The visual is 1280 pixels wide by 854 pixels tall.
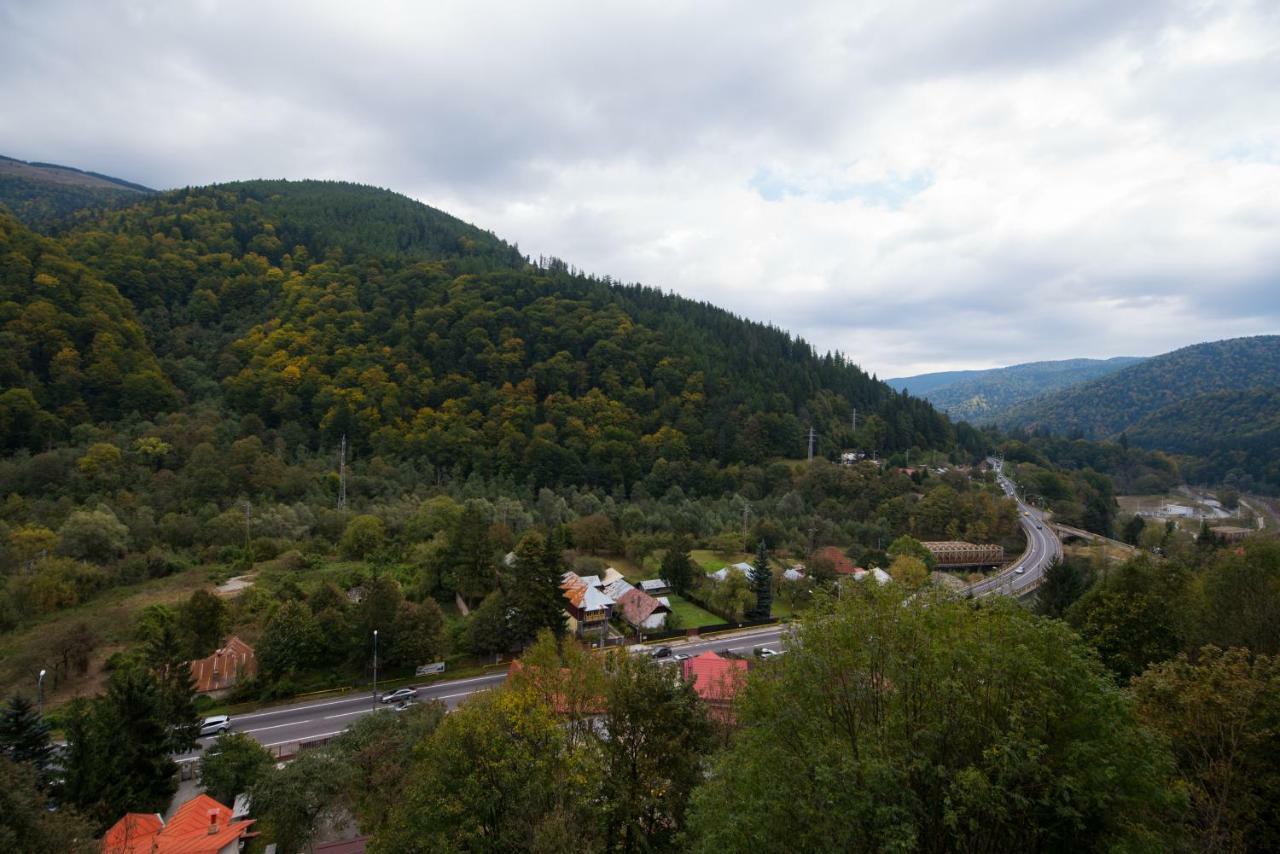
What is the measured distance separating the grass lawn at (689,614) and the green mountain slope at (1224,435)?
Result: 123628 millimetres

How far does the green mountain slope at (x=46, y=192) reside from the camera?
106 m

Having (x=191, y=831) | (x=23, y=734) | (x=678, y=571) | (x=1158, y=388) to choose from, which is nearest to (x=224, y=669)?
(x=23, y=734)

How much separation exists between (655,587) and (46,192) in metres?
166

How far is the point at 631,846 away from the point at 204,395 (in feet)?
202

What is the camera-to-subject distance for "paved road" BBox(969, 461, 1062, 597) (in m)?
43.4

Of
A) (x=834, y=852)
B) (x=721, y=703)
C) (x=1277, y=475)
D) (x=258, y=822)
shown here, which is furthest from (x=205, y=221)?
(x=1277, y=475)

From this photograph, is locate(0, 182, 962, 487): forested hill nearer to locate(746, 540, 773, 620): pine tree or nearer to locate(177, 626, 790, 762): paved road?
locate(746, 540, 773, 620): pine tree

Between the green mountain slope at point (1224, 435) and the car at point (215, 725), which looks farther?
the green mountain slope at point (1224, 435)

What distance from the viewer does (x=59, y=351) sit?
50375 mm

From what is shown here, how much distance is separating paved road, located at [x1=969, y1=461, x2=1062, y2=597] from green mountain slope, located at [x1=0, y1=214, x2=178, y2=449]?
67.7m

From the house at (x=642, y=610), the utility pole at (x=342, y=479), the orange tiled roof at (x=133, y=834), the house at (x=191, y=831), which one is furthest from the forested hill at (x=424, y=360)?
the orange tiled roof at (x=133, y=834)

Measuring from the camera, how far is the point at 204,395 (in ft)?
185

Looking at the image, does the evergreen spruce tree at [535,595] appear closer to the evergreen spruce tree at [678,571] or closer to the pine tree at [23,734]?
the evergreen spruce tree at [678,571]

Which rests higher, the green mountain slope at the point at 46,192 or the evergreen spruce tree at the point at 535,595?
the green mountain slope at the point at 46,192
